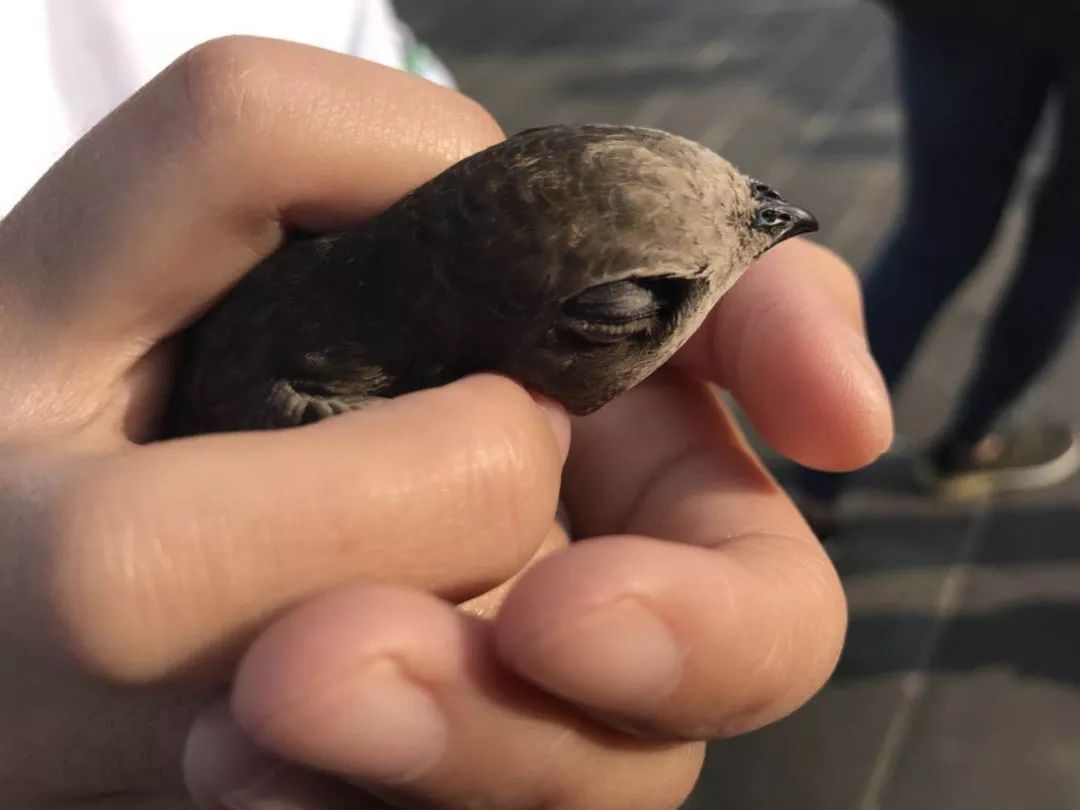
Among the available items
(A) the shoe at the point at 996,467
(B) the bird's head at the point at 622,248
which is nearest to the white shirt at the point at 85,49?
→ (B) the bird's head at the point at 622,248

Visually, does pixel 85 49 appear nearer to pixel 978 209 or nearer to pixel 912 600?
pixel 978 209

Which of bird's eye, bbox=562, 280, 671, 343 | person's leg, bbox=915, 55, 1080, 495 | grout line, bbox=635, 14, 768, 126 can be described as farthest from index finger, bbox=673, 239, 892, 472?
grout line, bbox=635, 14, 768, 126

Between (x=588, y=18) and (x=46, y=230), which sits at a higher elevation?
(x=46, y=230)

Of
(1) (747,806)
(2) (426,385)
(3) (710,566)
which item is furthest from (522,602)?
(1) (747,806)

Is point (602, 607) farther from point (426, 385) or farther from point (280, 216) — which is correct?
point (280, 216)

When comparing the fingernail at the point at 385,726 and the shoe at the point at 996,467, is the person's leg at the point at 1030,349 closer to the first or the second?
the shoe at the point at 996,467

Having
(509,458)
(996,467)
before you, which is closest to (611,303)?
(509,458)
